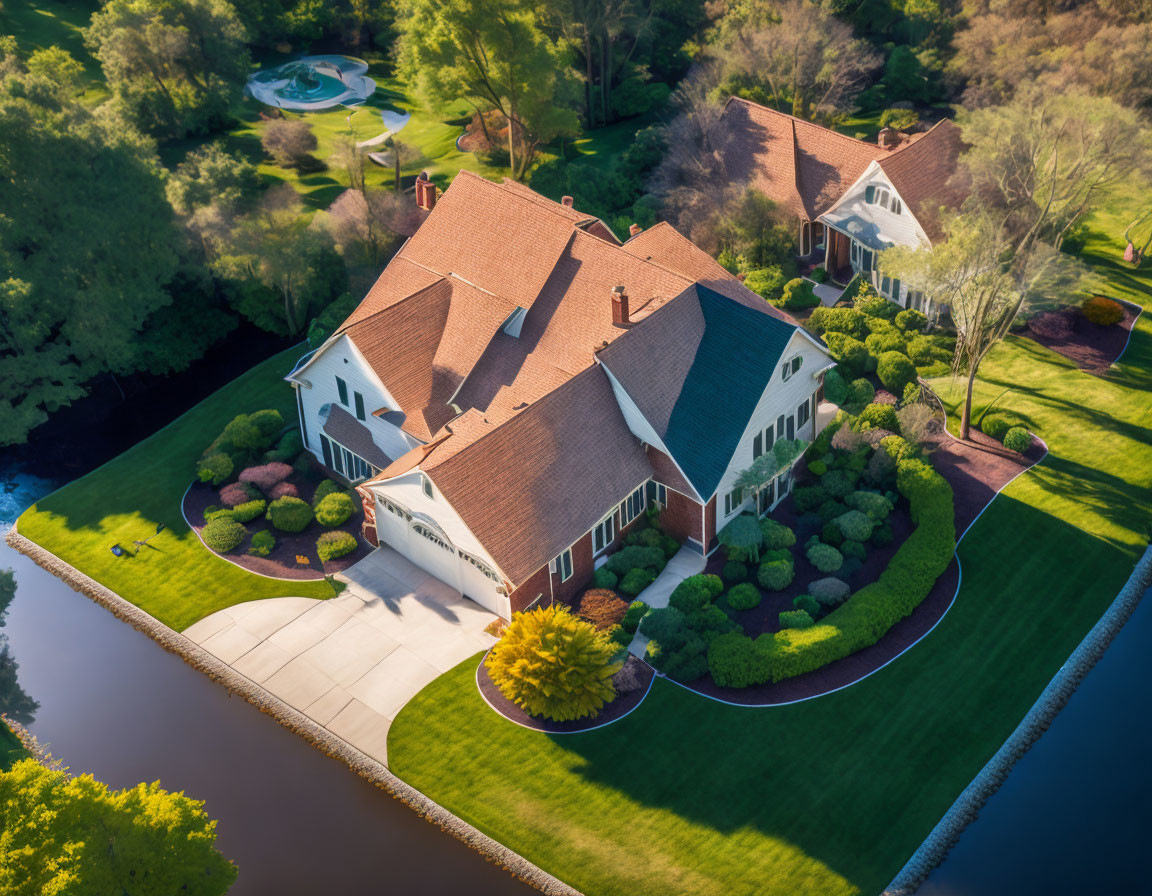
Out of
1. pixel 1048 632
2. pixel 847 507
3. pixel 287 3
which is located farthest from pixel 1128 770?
pixel 287 3

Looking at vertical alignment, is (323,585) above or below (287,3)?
below

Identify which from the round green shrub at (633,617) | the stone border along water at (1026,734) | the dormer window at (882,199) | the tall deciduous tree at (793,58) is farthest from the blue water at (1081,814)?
the tall deciduous tree at (793,58)

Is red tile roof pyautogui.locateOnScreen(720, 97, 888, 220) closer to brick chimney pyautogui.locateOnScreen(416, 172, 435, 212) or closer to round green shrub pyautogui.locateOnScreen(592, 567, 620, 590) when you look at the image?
brick chimney pyautogui.locateOnScreen(416, 172, 435, 212)

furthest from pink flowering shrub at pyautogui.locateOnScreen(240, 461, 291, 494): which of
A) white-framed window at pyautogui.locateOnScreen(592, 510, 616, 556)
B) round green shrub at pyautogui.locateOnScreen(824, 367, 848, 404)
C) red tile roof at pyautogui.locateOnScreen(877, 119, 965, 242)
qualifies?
red tile roof at pyautogui.locateOnScreen(877, 119, 965, 242)

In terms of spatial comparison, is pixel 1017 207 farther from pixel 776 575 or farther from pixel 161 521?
pixel 161 521

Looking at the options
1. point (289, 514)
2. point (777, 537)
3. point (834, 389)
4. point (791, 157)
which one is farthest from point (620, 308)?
point (791, 157)

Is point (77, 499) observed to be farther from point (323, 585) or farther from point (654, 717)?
point (654, 717)
